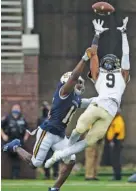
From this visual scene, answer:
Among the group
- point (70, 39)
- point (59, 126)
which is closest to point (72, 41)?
point (70, 39)

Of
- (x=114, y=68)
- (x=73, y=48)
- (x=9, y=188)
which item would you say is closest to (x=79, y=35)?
(x=73, y=48)

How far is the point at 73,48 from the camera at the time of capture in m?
24.3

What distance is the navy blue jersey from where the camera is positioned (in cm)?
1467

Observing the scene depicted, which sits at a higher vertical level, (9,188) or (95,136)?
(95,136)

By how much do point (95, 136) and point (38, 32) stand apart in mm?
9818

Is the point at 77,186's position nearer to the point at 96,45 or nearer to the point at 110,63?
the point at 110,63

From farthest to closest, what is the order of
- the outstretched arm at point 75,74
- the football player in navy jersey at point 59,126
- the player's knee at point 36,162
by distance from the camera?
1. the player's knee at point 36,162
2. the football player in navy jersey at point 59,126
3. the outstretched arm at point 75,74

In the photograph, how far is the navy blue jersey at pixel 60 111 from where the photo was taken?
48.1 feet

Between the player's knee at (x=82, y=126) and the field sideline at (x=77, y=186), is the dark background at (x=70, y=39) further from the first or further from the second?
the player's knee at (x=82, y=126)

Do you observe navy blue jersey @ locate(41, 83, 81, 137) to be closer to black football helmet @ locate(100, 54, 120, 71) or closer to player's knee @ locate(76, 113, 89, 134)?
player's knee @ locate(76, 113, 89, 134)

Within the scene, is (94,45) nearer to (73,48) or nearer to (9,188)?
(9,188)

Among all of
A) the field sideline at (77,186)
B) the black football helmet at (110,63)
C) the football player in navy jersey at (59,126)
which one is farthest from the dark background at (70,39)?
the football player in navy jersey at (59,126)

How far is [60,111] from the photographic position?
14719 mm

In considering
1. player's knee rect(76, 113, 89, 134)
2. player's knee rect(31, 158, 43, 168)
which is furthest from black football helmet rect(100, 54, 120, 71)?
player's knee rect(31, 158, 43, 168)
